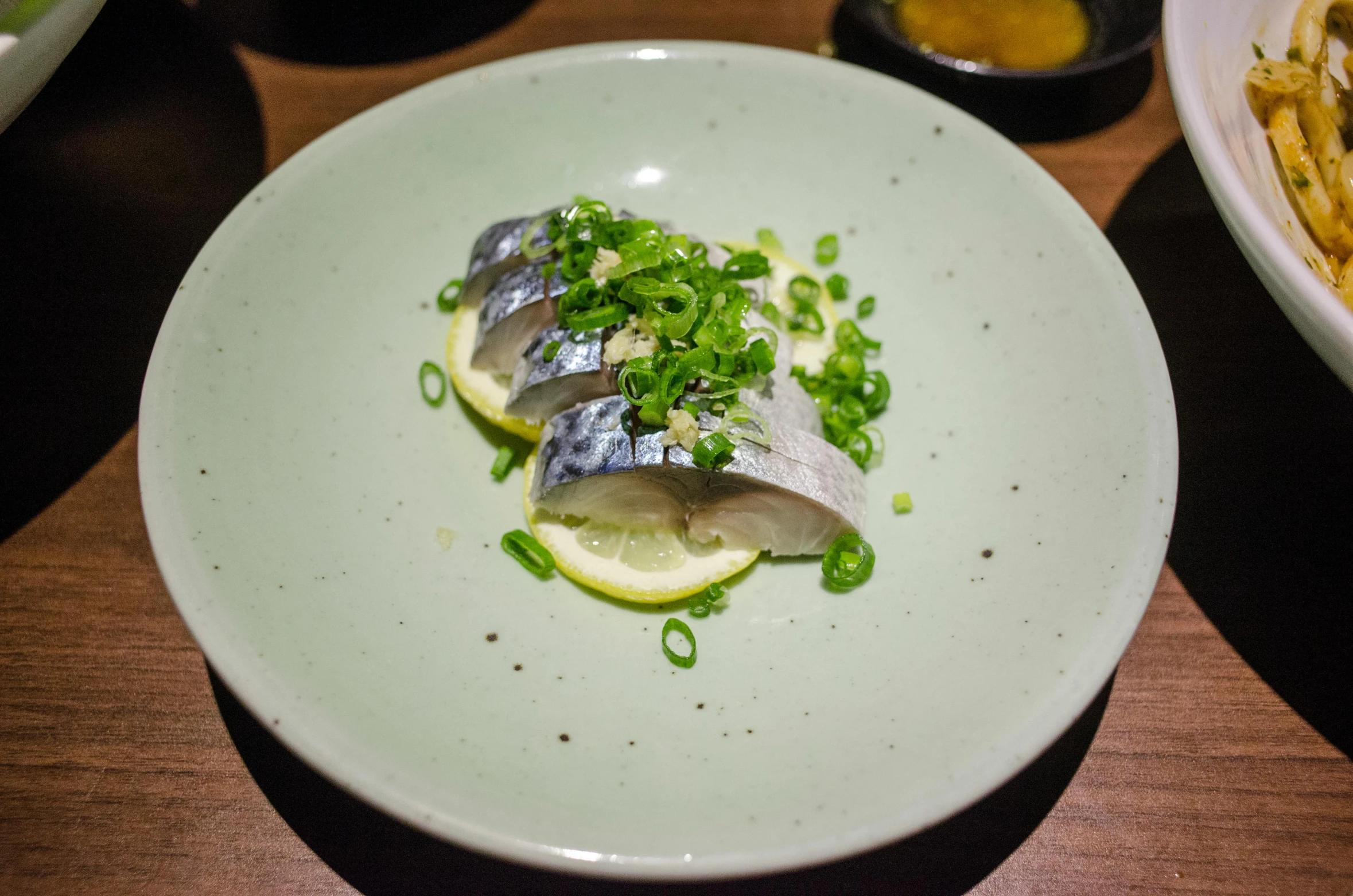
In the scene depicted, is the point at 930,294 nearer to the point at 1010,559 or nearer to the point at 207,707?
the point at 1010,559

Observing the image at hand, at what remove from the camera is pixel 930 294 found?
2.78 metres

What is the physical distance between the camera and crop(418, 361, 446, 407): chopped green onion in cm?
260

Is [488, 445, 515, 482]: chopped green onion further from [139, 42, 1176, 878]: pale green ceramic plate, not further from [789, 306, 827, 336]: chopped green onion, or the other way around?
[789, 306, 827, 336]: chopped green onion

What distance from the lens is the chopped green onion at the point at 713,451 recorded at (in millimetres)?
2066

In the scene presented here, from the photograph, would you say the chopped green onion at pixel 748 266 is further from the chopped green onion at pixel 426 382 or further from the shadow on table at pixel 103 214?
the shadow on table at pixel 103 214

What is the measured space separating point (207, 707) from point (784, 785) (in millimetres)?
1467

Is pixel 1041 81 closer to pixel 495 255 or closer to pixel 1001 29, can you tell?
pixel 1001 29

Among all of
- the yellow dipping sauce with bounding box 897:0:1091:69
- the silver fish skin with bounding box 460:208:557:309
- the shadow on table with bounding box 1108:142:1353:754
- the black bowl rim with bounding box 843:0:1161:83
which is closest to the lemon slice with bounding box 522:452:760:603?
the silver fish skin with bounding box 460:208:557:309

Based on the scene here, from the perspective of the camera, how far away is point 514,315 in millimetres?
2453

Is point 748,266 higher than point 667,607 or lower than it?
higher

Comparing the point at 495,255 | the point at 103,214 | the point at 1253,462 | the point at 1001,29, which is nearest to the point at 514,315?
the point at 495,255

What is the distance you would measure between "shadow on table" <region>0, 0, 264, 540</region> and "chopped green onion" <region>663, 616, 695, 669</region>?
182cm

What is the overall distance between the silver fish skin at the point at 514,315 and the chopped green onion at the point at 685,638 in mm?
943

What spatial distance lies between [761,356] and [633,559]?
2.17ft
